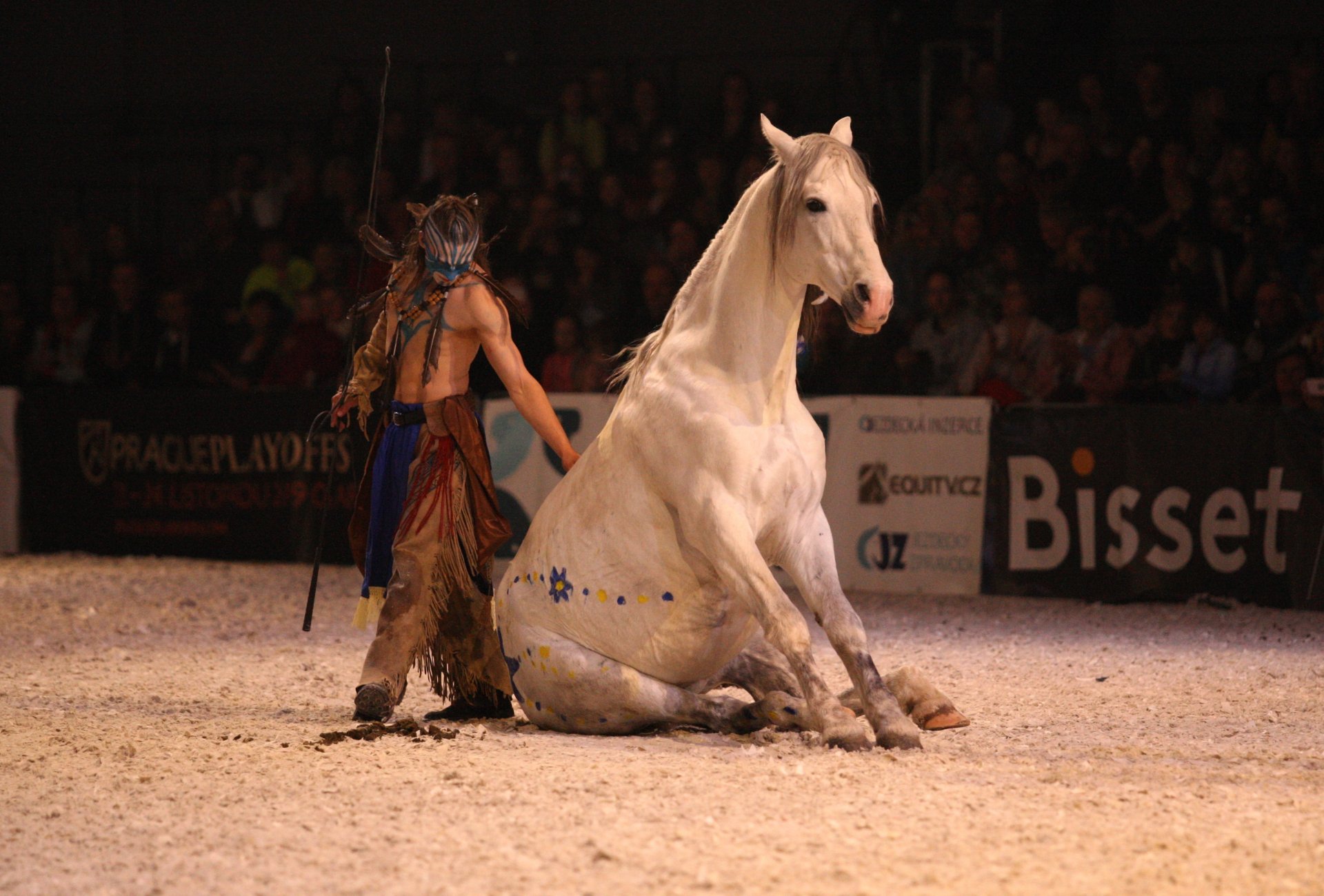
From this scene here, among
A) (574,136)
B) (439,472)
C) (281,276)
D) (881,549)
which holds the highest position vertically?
(574,136)

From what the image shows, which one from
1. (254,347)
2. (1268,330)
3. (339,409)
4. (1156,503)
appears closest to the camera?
(339,409)

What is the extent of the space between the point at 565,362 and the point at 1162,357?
412cm

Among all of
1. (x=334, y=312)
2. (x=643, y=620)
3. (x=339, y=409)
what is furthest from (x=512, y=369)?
(x=334, y=312)

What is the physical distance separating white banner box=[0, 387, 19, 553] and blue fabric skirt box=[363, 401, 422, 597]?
Answer: 772 cm

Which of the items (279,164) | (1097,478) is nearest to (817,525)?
(1097,478)

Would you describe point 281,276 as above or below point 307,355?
above

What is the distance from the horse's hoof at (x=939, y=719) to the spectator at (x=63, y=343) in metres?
10.1

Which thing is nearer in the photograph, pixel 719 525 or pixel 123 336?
pixel 719 525

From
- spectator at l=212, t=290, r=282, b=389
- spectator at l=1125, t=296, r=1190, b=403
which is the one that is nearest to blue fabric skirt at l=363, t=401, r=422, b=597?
spectator at l=1125, t=296, r=1190, b=403

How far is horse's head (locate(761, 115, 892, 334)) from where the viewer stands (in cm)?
451

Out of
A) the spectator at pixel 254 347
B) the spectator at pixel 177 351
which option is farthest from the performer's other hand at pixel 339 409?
the spectator at pixel 177 351

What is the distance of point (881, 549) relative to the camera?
955cm

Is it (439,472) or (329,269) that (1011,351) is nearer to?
(439,472)

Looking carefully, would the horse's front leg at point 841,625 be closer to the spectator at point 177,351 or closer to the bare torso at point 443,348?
Result: the bare torso at point 443,348
